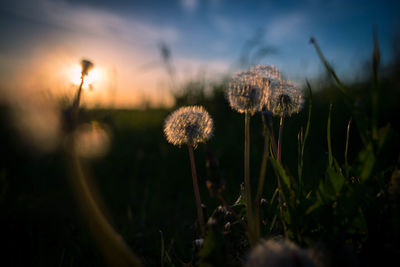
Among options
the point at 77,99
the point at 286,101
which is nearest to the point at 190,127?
the point at 286,101

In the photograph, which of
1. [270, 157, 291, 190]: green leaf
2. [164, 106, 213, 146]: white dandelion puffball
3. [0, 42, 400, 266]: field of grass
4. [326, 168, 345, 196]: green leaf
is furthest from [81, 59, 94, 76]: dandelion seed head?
[326, 168, 345, 196]: green leaf

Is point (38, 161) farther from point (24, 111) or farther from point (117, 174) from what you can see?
point (117, 174)

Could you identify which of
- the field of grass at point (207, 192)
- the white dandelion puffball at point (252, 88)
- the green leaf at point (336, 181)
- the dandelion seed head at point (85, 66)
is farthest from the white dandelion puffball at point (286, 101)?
the dandelion seed head at point (85, 66)

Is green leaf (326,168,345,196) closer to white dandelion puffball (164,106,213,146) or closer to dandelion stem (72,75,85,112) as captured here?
white dandelion puffball (164,106,213,146)

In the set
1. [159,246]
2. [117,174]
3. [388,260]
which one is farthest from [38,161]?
[388,260]

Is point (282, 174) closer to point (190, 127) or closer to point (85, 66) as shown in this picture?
point (190, 127)

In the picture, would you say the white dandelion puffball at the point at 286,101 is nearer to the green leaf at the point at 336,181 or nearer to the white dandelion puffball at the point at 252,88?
the white dandelion puffball at the point at 252,88
